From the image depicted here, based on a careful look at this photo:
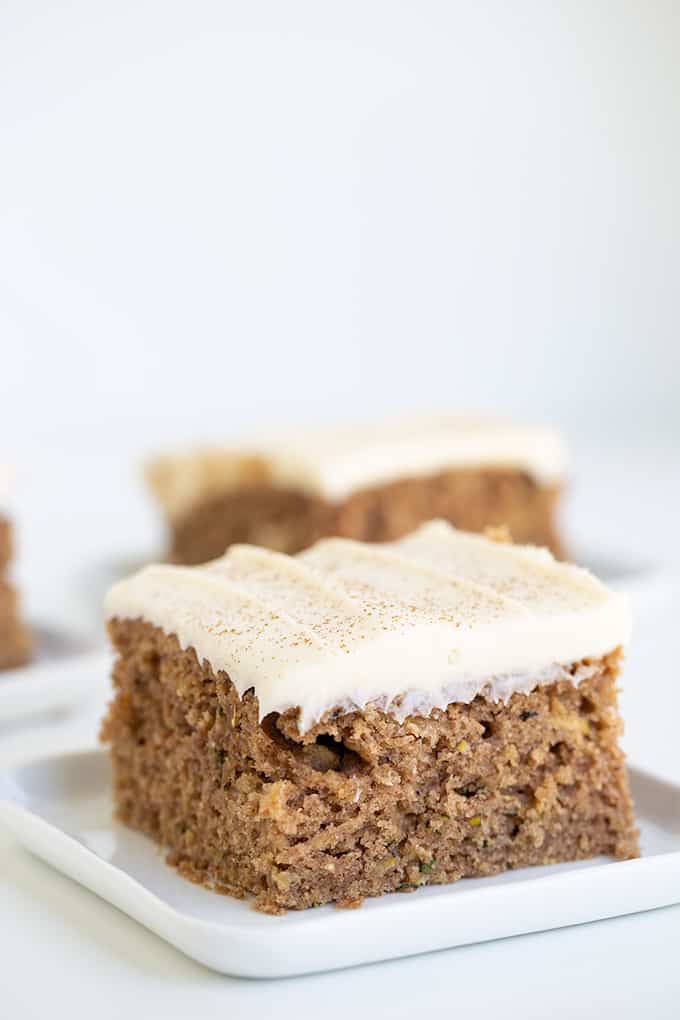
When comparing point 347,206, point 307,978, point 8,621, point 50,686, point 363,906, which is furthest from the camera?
point 347,206

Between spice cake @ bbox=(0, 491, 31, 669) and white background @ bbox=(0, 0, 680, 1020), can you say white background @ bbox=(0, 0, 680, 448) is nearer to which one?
white background @ bbox=(0, 0, 680, 1020)

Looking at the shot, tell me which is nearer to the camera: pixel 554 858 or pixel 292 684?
pixel 292 684

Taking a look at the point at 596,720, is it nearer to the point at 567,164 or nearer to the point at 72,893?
the point at 72,893

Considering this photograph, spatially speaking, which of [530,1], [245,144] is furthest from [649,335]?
[245,144]

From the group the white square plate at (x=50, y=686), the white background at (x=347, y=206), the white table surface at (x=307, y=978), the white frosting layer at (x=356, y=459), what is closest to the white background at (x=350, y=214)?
the white background at (x=347, y=206)

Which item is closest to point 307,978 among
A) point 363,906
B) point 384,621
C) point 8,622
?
point 363,906

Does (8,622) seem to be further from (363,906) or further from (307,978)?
(307,978)
